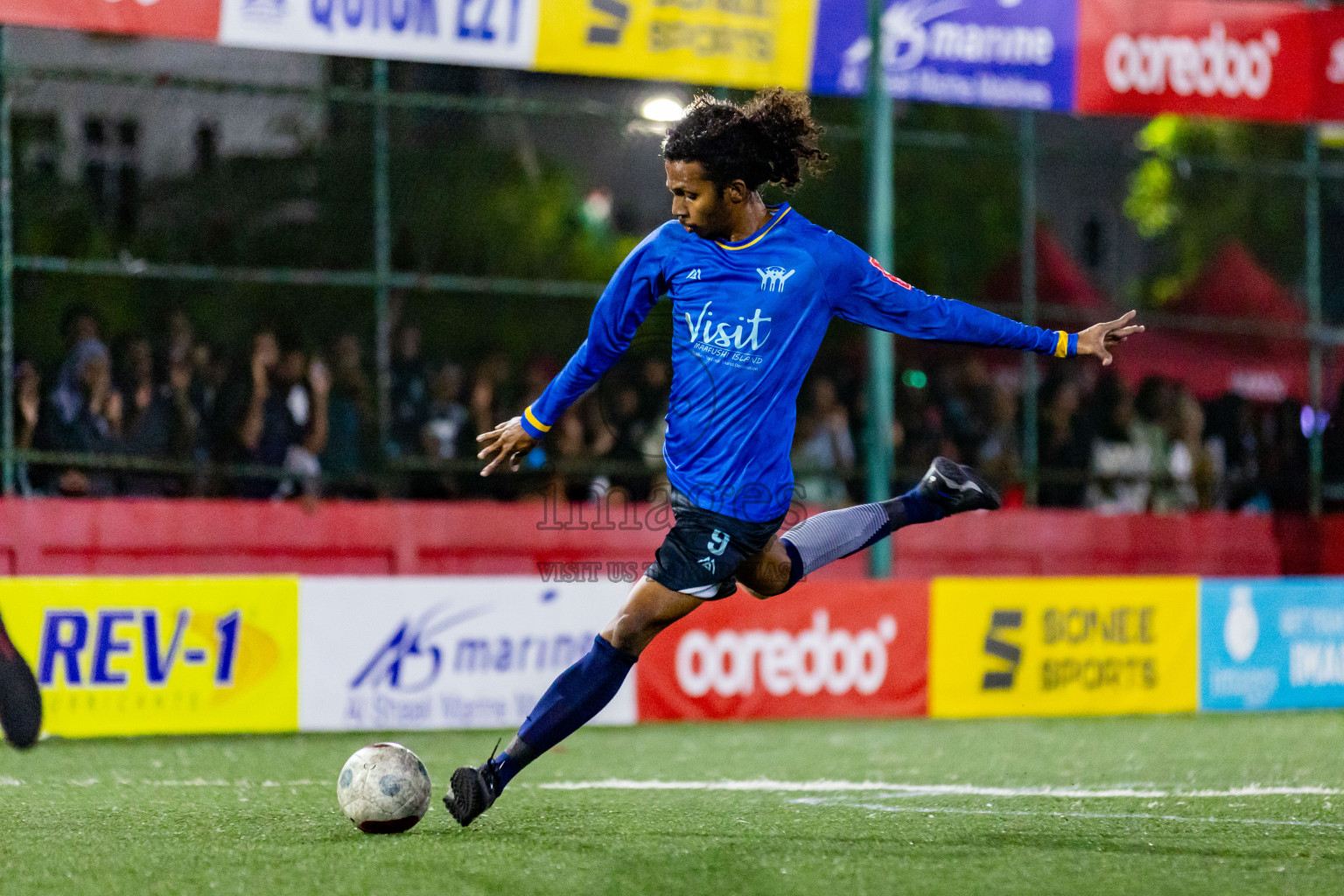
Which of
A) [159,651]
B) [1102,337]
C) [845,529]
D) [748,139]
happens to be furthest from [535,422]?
[159,651]

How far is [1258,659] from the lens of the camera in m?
12.4

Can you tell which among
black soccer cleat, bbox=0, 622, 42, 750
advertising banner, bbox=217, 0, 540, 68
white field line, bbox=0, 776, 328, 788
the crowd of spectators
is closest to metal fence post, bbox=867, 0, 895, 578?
the crowd of spectators

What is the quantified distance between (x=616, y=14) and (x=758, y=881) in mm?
8917

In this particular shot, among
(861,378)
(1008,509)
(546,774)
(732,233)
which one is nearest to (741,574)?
(732,233)

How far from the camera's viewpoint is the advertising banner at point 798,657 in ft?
36.8

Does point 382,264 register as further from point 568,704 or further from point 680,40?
point 568,704

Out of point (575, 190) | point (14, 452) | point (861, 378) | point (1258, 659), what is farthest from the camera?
point (575, 190)

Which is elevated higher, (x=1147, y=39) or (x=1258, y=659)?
(x=1147, y=39)

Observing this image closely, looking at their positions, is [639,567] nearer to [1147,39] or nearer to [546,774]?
[546,774]

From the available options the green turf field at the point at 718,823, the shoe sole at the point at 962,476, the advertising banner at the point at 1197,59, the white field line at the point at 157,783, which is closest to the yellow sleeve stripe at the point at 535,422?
the green turf field at the point at 718,823

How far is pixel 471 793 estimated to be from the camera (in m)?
5.56

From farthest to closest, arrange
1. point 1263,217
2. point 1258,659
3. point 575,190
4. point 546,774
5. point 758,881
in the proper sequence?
point 1263,217 < point 575,190 < point 1258,659 < point 546,774 < point 758,881

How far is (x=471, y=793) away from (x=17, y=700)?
1447 mm

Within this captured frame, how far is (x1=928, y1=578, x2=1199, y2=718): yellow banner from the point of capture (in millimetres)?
11812
